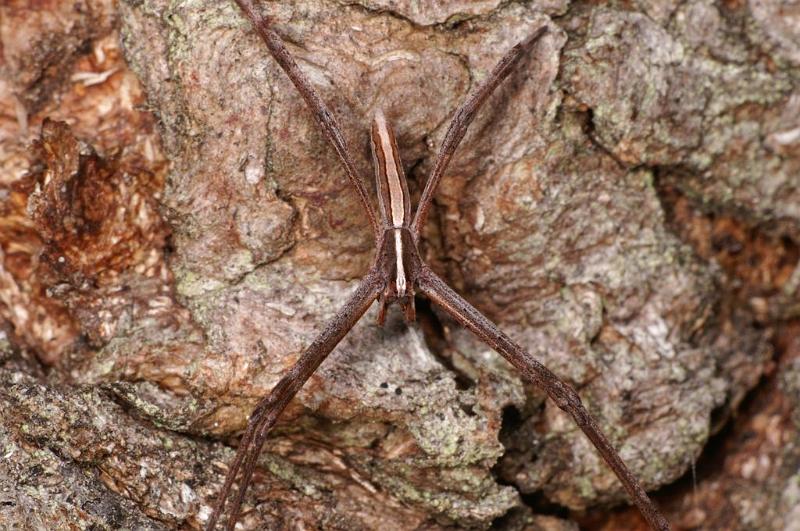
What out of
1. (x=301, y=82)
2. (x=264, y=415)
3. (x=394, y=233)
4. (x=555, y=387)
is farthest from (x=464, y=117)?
(x=264, y=415)

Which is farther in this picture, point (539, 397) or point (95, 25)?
point (539, 397)

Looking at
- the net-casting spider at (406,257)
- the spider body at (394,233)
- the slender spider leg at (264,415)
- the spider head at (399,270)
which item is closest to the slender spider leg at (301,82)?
the net-casting spider at (406,257)

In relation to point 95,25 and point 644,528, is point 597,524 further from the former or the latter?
point 95,25

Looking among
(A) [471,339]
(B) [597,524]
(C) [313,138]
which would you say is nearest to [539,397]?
(A) [471,339]

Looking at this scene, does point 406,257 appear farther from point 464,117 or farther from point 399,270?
point 464,117

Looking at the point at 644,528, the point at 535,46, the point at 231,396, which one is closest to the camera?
the point at 231,396

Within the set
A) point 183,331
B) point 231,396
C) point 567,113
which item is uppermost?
point 567,113
